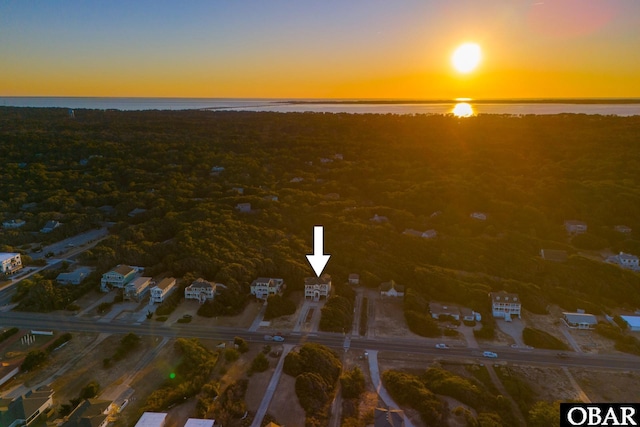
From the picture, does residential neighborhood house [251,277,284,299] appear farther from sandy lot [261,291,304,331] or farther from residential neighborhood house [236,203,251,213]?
residential neighborhood house [236,203,251,213]

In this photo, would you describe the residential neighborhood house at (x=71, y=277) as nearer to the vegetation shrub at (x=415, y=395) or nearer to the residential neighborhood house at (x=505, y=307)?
the vegetation shrub at (x=415, y=395)

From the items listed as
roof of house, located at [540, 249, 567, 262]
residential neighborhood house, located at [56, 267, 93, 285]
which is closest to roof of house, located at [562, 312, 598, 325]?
roof of house, located at [540, 249, 567, 262]

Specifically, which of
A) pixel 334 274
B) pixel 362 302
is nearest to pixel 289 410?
pixel 362 302

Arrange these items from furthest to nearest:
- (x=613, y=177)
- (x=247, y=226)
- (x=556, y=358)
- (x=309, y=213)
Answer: (x=613, y=177)
(x=309, y=213)
(x=247, y=226)
(x=556, y=358)

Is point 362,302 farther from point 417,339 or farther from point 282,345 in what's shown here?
point 282,345

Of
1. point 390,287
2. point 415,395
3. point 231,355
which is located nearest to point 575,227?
point 390,287
